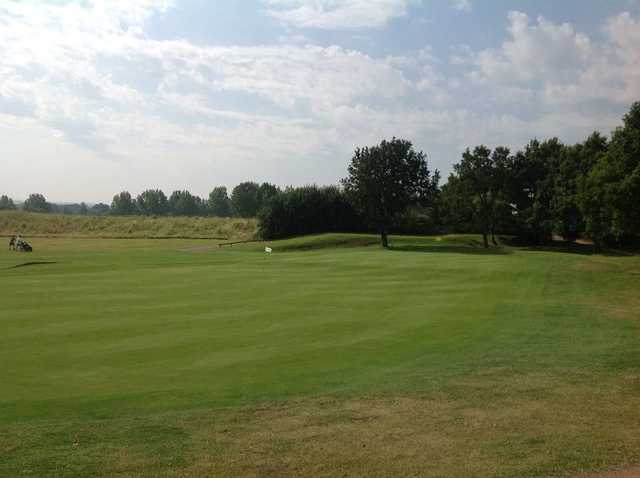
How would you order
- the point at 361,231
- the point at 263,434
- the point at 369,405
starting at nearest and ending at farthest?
the point at 263,434 → the point at 369,405 → the point at 361,231

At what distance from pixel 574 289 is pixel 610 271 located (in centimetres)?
725

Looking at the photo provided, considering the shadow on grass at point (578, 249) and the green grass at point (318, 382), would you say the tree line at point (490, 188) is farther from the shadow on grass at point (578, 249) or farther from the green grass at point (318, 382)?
the green grass at point (318, 382)

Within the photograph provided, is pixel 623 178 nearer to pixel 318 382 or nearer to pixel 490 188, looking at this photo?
pixel 318 382

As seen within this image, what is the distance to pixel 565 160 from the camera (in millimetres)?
67188

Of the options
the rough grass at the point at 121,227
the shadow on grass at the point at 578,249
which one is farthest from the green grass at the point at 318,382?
the rough grass at the point at 121,227

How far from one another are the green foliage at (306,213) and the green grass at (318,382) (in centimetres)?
5920

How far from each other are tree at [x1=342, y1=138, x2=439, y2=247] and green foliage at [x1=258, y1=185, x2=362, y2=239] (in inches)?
592

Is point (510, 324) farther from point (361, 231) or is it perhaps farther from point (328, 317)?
point (361, 231)

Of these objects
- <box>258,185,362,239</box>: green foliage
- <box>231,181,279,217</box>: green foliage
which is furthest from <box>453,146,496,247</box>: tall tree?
<box>231,181,279,217</box>: green foliage

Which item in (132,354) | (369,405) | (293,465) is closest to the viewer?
(293,465)

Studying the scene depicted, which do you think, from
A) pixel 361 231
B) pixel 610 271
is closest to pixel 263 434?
pixel 610 271

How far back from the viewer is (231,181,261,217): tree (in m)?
189

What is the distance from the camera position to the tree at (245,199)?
188625mm

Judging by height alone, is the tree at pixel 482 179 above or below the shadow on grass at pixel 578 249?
above
